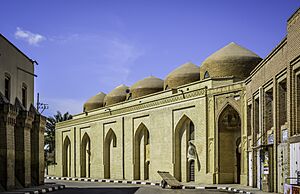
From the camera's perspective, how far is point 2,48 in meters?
26.3

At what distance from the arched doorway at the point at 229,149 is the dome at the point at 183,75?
832 cm

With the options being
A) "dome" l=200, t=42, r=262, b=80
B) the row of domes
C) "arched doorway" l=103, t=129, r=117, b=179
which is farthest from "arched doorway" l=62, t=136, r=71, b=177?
"dome" l=200, t=42, r=262, b=80

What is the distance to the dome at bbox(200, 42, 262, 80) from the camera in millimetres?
35969

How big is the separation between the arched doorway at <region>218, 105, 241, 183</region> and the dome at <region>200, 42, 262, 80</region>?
3315 mm

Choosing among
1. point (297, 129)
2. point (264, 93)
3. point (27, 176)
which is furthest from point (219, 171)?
point (297, 129)

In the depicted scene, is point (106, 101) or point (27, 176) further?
point (106, 101)

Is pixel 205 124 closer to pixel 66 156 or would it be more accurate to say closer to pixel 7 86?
pixel 7 86

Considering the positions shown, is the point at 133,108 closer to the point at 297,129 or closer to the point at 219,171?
the point at 219,171

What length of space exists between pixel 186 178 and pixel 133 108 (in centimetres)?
Answer: 958

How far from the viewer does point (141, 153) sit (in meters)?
43.8

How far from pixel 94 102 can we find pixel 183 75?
63.8 feet

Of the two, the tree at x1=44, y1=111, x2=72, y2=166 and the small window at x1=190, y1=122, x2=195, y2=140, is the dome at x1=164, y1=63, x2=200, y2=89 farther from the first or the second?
the tree at x1=44, y1=111, x2=72, y2=166

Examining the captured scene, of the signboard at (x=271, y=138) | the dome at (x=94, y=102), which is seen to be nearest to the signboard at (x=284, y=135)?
the signboard at (x=271, y=138)

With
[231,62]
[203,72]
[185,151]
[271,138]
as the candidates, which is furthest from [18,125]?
[231,62]
